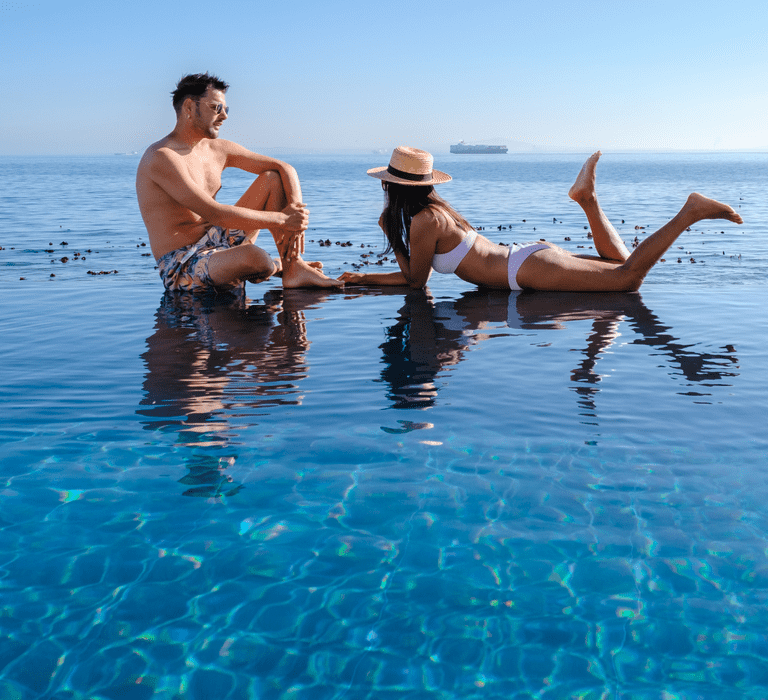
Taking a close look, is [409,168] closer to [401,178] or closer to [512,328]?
[401,178]

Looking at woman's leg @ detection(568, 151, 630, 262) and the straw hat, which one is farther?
woman's leg @ detection(568, 151, 630, 262)

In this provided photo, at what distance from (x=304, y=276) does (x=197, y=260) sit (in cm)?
177

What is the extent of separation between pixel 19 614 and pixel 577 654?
8.73ft

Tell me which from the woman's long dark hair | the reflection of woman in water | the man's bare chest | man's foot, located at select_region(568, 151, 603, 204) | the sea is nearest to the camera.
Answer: the sea

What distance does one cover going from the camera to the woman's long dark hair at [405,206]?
904 centimetres

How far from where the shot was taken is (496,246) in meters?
10.1

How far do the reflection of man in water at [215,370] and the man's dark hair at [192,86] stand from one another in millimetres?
2719

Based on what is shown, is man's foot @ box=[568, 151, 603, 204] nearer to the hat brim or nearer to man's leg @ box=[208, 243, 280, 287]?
the hat brim

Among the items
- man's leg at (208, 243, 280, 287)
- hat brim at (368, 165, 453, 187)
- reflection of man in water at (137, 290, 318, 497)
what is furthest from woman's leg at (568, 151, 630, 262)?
man's leg at (208, 243, 280, 287)

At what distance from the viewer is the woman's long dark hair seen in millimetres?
9039

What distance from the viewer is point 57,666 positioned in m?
3.18

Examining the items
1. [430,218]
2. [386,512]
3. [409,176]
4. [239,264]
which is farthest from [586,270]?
[386,512]

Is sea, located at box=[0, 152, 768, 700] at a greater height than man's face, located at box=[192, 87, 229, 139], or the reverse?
man's face, located at box=[192, 87, 229, 139]

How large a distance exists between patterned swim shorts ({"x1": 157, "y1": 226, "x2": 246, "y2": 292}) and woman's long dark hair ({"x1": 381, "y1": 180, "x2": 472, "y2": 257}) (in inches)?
90.7
